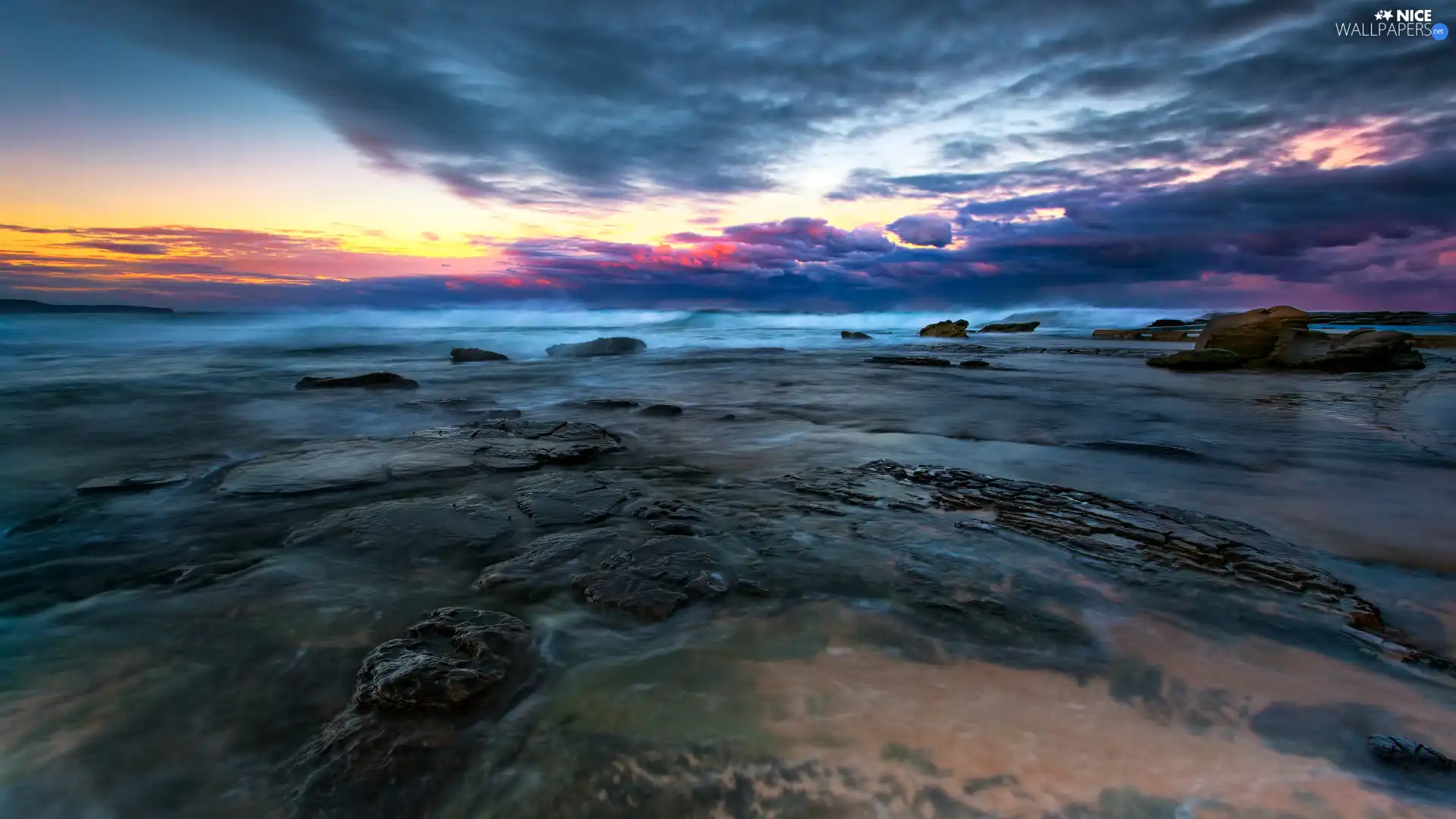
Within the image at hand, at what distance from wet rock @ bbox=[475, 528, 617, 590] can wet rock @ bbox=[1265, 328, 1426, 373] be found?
17257mm

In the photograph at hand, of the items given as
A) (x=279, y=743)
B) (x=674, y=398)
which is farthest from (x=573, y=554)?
(x=674, y=398)

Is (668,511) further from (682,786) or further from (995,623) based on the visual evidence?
(682,786)

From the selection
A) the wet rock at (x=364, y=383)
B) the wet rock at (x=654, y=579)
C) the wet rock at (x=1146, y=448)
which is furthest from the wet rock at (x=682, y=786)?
the wet rock at (x=364, y=383)

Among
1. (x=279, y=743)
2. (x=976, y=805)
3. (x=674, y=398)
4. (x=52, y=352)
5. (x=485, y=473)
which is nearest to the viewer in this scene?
(x=976, y=805)

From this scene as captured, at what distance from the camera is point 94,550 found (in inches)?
132

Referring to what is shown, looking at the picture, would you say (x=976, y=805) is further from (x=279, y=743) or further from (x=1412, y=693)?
(x=279, y=743)

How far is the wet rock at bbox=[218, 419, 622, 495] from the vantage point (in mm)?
4570

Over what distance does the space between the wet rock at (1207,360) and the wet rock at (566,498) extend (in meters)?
15.6

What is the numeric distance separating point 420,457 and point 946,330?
43.0 m

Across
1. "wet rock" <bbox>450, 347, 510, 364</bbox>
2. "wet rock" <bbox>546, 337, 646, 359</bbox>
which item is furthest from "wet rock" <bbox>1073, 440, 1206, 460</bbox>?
"wet rock" <bbox>546, 337, 646, 359</bbox>

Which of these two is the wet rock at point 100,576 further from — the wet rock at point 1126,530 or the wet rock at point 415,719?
the wet rock at point 1126,530

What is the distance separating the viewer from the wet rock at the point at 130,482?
447 cm

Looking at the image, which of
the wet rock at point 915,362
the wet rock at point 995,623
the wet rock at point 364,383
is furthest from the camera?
the wet rock at point 915,362

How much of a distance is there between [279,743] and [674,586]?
4.92 ft
